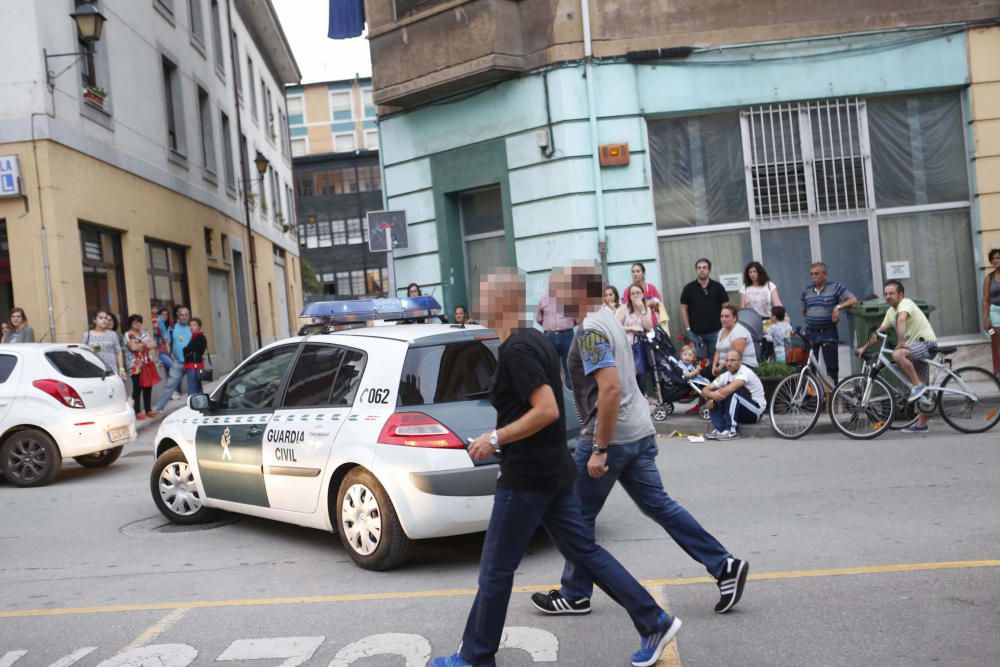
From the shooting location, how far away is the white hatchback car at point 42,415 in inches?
419

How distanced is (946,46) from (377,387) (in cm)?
1141

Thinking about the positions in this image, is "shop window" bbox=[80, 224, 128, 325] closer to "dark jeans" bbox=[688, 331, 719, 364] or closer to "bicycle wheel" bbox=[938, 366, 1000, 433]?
"dark jeans" bbox=[688, 331, 719, 364]

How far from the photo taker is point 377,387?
257 inches

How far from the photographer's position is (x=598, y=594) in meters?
5.67

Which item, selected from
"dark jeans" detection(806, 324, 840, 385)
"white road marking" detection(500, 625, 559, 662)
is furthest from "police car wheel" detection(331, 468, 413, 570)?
"dark jeans" detection(806, 324, 840, 385)

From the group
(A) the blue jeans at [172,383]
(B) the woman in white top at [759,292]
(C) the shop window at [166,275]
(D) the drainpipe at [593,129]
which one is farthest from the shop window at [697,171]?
(C) the shop window at [166,275]

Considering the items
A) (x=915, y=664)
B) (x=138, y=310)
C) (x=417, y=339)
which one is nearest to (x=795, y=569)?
(x=915, y=664)

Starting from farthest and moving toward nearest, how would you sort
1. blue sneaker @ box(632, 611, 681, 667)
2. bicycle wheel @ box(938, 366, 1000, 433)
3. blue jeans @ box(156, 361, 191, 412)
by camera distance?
blue jeans @ box(156, 361, 191, 412) < bicycle wheel @ box(938, 366, 1000, 433) < blue sneaker @ box(632, 611, 681, 667)

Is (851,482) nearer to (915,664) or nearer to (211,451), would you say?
(915,664)

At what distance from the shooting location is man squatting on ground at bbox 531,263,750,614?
4.74 meters

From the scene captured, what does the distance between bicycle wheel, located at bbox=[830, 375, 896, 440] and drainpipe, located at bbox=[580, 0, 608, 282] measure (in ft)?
15.1

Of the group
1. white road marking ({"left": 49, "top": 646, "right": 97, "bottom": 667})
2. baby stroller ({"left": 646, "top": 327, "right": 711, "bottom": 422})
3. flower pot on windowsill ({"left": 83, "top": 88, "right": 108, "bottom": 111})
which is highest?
flower pot on windowsill ({"left": 83, "top": 88, "right": 108, "bottom": 111})

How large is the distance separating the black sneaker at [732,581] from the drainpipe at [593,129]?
9700 millimetres

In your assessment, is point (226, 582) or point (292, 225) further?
point (292, 225)
